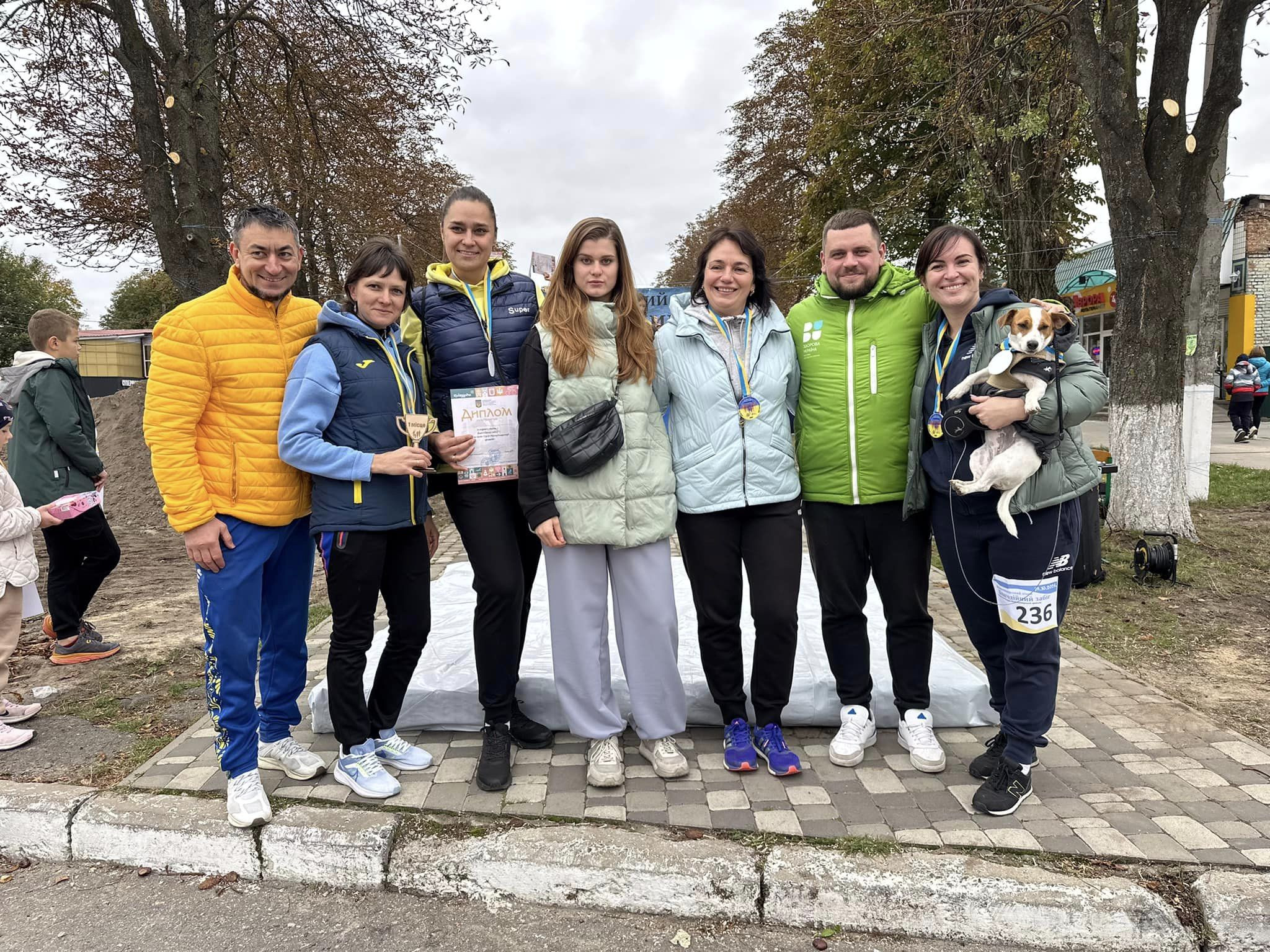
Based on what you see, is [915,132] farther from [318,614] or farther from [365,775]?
[365,775]

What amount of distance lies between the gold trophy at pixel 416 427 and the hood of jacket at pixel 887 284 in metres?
1.69

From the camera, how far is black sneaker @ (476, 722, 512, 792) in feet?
10.5

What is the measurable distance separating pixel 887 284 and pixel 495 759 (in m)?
2.53

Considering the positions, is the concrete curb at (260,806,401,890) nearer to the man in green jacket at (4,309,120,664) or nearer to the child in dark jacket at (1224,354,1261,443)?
the man in green jacket at (4,309,120,664)

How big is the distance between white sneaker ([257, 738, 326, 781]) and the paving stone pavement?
38mm

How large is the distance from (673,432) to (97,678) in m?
3.89

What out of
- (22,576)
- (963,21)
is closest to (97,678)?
(22,576)

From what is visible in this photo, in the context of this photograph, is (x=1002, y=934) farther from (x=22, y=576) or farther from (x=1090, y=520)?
(x=22, y=576)

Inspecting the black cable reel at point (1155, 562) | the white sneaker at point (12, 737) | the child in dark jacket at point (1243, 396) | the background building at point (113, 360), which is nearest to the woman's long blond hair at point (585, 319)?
the white sneaker at point (12, 737)

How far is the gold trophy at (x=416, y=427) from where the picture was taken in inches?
119

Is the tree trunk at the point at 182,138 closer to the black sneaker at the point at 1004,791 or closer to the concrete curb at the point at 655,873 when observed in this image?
the concrete curb at the point at 655,873

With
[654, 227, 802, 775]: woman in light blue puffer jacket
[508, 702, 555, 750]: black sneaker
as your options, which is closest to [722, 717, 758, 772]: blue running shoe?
[654, 227, 802, 775]: woman in light blue puffer jacket

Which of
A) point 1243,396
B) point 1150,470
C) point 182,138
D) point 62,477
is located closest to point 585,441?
point 62,477

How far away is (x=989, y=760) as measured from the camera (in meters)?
3.23
